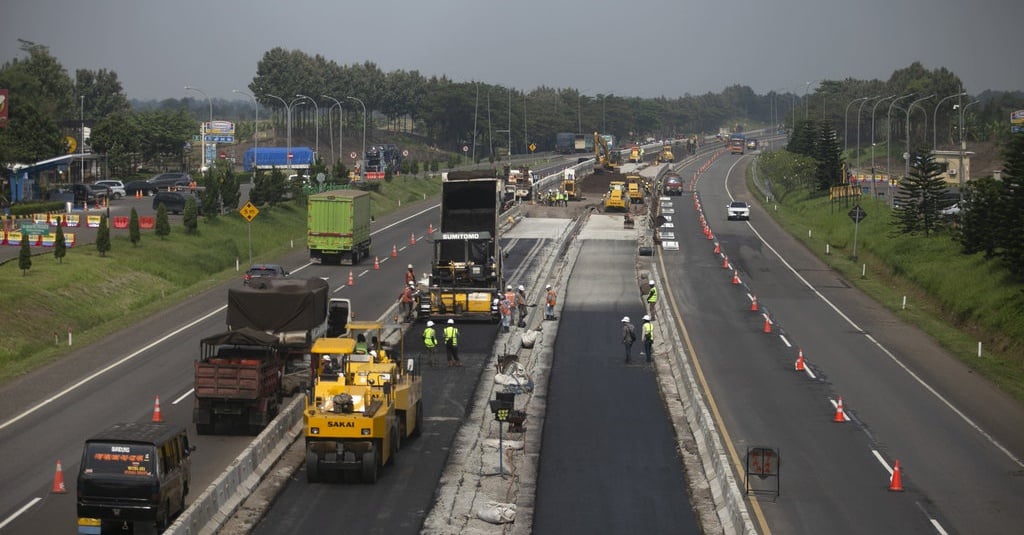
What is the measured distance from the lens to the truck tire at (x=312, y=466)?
24.6m

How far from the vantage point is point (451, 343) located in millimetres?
38469

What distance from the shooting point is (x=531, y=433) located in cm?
3030

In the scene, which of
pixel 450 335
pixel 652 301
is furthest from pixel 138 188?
pixel 450 335

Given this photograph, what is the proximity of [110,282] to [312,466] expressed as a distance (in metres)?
34.1

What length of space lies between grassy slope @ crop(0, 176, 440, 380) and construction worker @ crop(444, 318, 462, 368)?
13.3m

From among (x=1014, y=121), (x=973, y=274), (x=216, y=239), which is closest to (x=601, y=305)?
(x=973, y=274)

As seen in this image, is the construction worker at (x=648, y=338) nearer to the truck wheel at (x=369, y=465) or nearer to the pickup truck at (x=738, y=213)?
the truck wheel at (x=369, y=465)

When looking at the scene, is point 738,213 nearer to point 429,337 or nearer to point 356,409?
point 429,337

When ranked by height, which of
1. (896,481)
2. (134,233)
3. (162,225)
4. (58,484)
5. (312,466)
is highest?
(162,225)

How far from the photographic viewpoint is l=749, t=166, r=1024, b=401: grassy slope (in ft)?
146

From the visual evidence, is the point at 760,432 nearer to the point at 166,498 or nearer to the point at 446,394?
the point at 446,394

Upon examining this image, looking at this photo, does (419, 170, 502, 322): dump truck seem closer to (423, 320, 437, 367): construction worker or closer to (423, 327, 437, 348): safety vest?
(423, 320, 437, 367): construction worker

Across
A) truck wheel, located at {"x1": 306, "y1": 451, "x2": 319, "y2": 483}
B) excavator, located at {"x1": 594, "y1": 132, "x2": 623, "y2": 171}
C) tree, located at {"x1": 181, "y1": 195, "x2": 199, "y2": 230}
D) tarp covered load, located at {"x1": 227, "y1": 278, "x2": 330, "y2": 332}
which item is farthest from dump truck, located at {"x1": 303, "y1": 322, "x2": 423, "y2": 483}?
excavator, located at {"x1": 594, "y1": 132, "x2": 623, "y2": 171}

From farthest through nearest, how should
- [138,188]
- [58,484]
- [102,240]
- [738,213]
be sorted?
[138,188] < [738,213] < [102,240] < [58,484]
